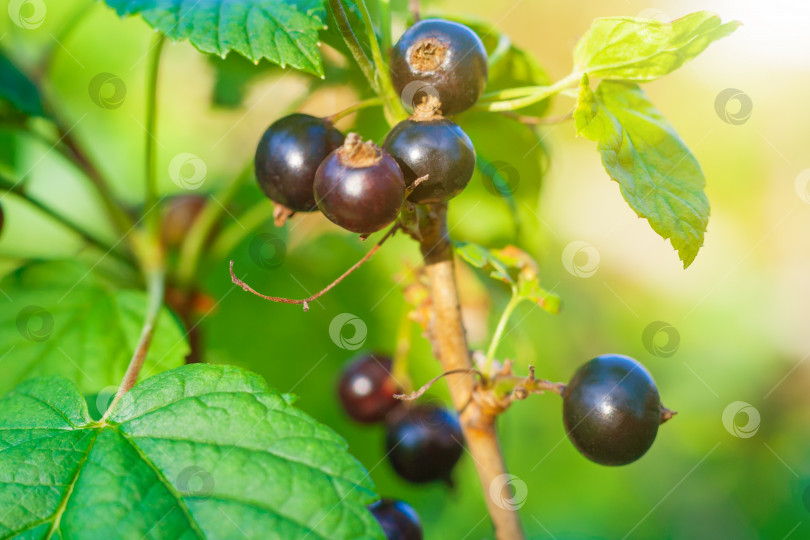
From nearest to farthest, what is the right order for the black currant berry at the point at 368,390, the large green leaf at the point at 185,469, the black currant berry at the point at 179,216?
1. the large green leaf at the point at 185,469
2. the black currant berry at the point at 368,390
3. the black currant berry at the point at 179,216

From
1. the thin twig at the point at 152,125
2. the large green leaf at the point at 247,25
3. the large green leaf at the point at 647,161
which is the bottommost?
the thin twig at the point at 152,125

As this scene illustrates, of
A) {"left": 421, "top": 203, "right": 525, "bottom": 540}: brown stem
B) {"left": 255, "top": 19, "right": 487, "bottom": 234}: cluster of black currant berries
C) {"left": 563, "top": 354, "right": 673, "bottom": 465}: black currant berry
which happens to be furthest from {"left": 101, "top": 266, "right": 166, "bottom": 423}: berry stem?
{"left": 563, "top": 354, "right": 673, "bottom": 465}: black currant berry

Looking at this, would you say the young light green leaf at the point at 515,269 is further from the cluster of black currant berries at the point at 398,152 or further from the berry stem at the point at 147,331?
the berry stem at the point at 147,331

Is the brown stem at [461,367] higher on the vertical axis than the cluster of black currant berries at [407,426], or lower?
higher

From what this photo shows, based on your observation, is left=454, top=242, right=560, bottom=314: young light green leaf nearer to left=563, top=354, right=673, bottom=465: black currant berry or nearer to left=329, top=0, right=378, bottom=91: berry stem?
left=563, top=354, right=673, bottom=465: black currant berry

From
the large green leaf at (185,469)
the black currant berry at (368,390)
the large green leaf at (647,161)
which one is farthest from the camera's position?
the black currant berry at (368,390)

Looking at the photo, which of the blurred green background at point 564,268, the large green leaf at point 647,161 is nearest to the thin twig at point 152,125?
the blurred green background at point 564,268

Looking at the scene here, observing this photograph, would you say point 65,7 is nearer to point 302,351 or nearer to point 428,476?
point 302,351
